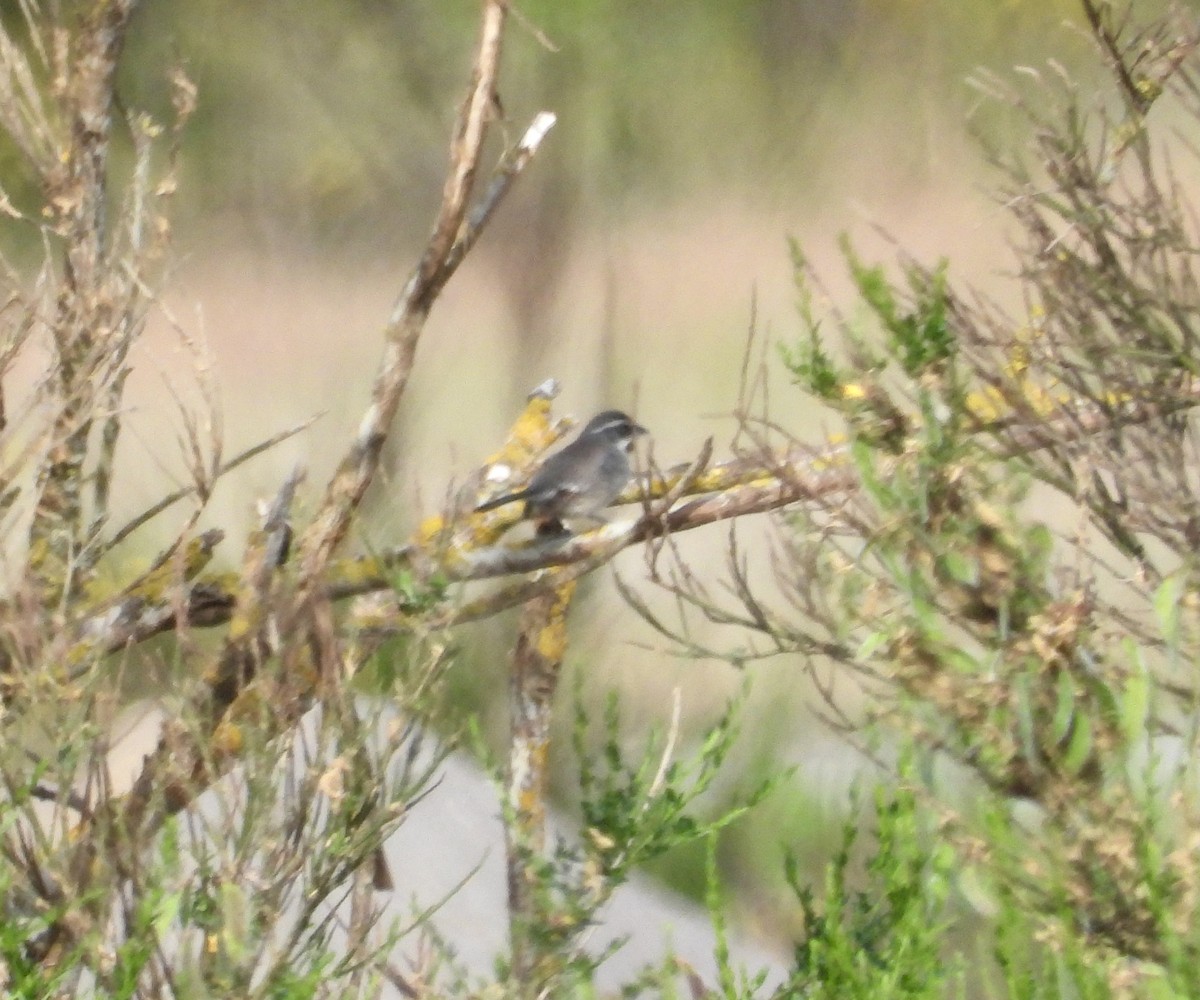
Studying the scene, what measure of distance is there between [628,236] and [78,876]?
5.24 feet

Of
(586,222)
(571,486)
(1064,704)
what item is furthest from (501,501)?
(1064,704)

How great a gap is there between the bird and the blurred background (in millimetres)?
318

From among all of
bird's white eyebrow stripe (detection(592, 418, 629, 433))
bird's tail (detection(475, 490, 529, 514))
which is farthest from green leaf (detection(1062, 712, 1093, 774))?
bird's white eyebrow stripe (detection(592, 418, 629, 433))

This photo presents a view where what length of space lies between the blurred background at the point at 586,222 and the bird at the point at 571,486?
0.32m

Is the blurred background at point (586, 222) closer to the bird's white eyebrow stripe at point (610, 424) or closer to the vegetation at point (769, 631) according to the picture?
the bird's white eyebrow stripe at point (610, 424)

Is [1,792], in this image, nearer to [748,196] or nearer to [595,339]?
[595,339]

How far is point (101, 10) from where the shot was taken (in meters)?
1.81

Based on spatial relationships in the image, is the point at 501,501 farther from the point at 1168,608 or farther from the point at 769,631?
the point at 1168,608

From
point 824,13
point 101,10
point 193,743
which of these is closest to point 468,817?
point 193,743

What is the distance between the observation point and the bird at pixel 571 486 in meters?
1.95

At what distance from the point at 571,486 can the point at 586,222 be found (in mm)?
673

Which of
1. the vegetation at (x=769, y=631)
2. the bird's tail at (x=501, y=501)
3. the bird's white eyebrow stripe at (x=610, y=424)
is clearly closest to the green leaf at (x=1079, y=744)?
the vegetation at (x=769, y=631)

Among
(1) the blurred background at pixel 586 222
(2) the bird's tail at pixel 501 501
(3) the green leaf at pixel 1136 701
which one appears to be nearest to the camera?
(3) the green leaf at pixel 1136 701

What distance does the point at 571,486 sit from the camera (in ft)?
6.40
